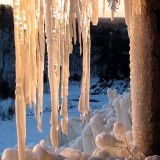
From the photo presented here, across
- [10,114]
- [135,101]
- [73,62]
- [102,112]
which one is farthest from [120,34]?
[135,101]

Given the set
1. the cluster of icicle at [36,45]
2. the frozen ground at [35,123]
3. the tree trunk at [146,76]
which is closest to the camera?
the cluster of icicle at [36,45]

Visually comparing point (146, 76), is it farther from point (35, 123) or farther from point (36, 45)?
point (35, 123)

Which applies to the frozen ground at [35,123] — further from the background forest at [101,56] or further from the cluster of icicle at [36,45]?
the cluster of icicle at [36,45]

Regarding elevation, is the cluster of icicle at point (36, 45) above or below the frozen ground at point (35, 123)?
above

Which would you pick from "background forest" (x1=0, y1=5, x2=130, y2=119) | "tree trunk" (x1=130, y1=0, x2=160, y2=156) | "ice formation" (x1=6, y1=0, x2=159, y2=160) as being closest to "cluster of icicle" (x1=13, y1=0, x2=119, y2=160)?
"ice formation" (x1=6, y1=0, x2=159, y2=160)

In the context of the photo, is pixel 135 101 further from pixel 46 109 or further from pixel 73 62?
pixel 73 62

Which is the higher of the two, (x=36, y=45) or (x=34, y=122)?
(x=36, y=45)

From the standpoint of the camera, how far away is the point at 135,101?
1.33 m

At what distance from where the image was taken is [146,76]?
128cm

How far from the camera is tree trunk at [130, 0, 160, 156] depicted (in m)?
1.26

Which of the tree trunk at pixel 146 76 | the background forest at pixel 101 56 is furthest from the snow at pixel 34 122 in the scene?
the tree trunk at pixel 146 76

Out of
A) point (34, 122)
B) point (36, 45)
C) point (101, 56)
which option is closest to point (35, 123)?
point (34, 122)

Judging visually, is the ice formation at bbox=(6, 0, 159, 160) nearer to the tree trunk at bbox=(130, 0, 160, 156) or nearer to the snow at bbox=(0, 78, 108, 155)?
the tree trunk at bbox=(130, 0, 160, 156)

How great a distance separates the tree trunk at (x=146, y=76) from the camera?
1257 mm
